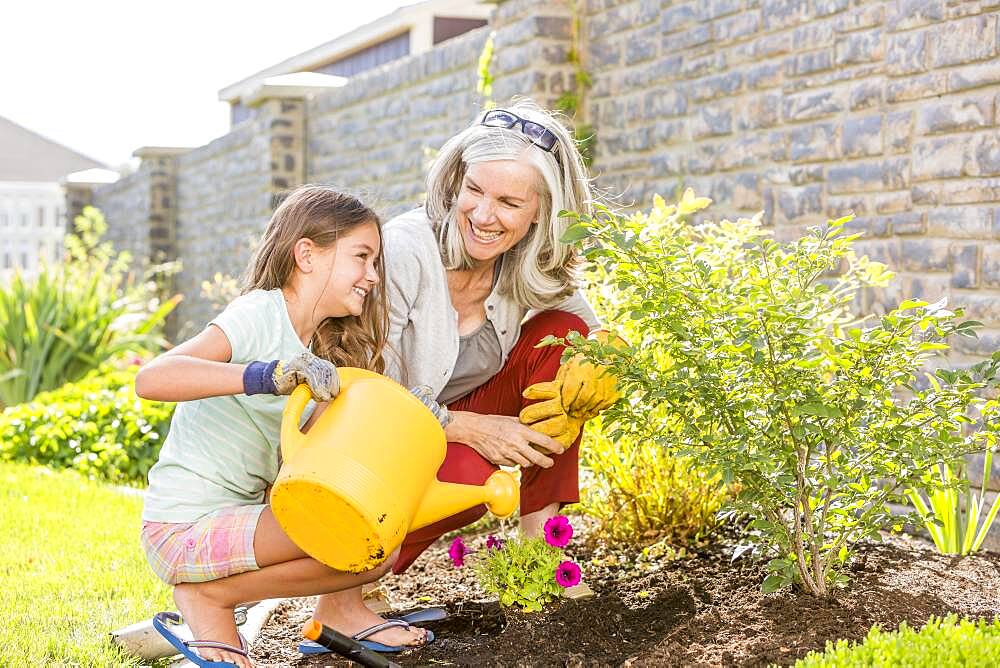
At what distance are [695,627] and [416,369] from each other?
95cm

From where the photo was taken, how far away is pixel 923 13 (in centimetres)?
381

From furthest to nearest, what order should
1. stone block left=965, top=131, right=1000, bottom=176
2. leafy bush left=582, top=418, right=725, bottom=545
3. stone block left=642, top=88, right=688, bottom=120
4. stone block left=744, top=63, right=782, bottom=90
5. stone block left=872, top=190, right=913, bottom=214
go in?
stone block left=642, top=88, right=688, bottom=120, stone block left=744, top=63, right=782, bottom=90, stone block left=872, top=190, right=913, bottom=214, stone block left=965, top=131, right=1000, bottom=176, leafy bush left=582, top=418, right=725, bottom=545

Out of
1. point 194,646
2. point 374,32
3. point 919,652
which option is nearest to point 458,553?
point 194,646

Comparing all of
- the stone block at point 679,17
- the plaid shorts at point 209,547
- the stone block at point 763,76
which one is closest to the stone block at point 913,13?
the stone block at point 763,76

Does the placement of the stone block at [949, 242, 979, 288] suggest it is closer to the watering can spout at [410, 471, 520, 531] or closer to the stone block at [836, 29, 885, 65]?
the stone block at [836, 29, 885, 65]

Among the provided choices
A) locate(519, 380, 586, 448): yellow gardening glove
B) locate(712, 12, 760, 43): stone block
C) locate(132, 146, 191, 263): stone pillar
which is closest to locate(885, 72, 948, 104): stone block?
locate(712, 12, 760, 43): stone block

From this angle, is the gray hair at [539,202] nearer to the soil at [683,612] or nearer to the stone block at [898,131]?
the soil at [683,612]

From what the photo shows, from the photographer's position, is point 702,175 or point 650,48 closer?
point 702,175

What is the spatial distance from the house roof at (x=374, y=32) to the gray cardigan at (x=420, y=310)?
10.4 metres

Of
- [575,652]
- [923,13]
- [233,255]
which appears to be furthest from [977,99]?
[233,255]

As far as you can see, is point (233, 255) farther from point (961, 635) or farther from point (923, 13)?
point (961, 635)

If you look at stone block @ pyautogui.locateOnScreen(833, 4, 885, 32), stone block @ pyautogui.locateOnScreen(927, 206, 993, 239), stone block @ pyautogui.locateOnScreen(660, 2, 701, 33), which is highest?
stone block @ pyautogui.locateOnScreen(660, 2, 701, 33)

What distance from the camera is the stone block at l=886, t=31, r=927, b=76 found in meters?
3.84

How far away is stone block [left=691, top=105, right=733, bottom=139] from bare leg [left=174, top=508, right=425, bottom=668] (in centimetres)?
327
